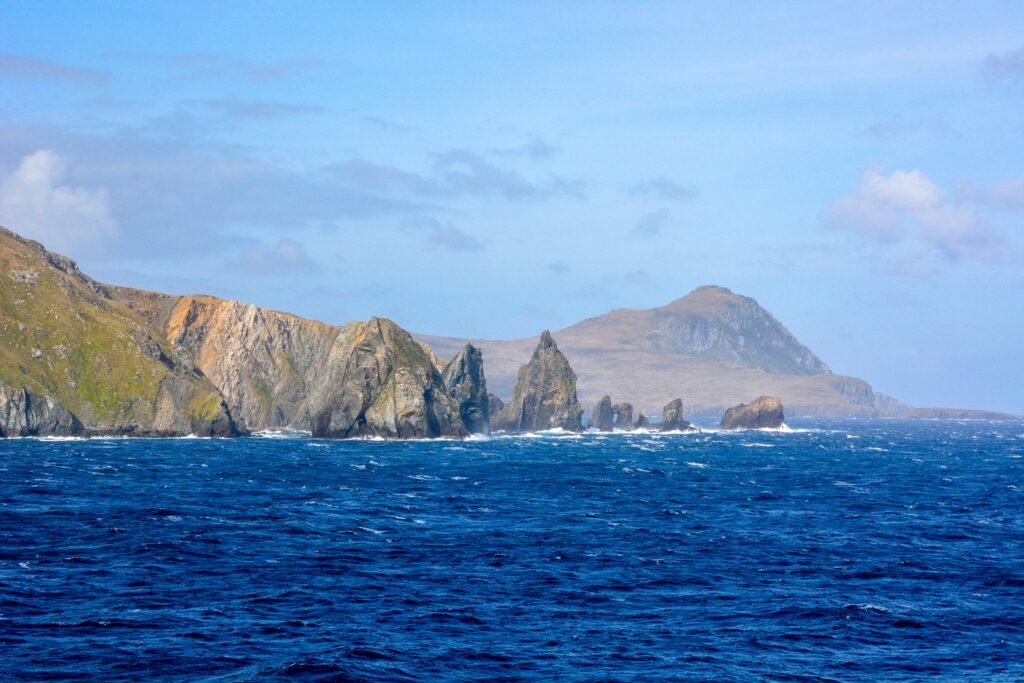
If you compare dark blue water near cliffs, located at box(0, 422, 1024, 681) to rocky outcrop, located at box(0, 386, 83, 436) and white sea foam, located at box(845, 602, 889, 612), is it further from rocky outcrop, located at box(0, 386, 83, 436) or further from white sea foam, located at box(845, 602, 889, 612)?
rocky outcrop, located at box(0, 386, 83, 436)

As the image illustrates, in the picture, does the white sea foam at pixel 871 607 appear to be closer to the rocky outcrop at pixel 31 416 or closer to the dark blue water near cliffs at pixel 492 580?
the dark blue water near cliffs at pixel 492 580

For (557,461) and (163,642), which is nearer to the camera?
(163,642)

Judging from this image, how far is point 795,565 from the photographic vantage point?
73312mm

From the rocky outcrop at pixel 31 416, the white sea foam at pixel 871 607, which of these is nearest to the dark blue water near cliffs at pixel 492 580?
the white sea foam at pixel 871 607

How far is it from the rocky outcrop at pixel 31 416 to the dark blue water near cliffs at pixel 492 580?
183 feet

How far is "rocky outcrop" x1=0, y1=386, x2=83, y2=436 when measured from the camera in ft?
578

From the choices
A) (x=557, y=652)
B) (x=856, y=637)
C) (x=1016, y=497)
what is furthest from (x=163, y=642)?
(x=1016, y=497)

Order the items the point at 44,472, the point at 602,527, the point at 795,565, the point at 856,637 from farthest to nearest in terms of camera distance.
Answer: the point at 44,472, the point at 602,527, the point at 795,565, the point at 856,637

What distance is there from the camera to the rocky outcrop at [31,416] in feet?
578

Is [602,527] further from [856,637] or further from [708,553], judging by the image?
[856,637]

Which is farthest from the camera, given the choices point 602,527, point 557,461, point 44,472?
point 557,461

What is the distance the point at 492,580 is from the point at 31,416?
5336 inches

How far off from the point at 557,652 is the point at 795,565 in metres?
28.0

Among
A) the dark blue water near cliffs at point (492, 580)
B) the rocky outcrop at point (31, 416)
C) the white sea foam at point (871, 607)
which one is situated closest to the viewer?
the dark blue water near cliffs at point (492, 580)
